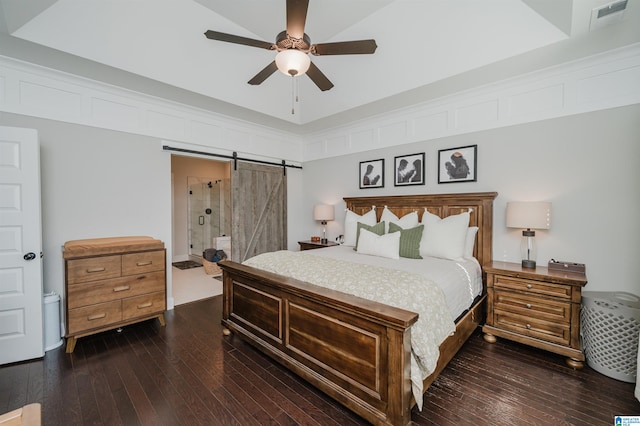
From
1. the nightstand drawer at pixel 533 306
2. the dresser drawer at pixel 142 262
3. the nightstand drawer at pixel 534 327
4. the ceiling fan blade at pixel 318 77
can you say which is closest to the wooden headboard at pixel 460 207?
the nightstand drawer at pixel 533 306

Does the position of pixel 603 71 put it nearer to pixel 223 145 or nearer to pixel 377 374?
pixel 377 374

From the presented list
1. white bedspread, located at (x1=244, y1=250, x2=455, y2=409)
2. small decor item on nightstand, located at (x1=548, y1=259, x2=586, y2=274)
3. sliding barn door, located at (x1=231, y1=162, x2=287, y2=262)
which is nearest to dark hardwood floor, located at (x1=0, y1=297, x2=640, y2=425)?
white bedspread, located at (x1=244, y1=250, x2=455, y2=409)

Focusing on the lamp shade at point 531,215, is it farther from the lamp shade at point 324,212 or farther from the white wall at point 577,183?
the lamp shade at point 324,212

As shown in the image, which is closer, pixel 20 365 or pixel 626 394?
pixel 626 394

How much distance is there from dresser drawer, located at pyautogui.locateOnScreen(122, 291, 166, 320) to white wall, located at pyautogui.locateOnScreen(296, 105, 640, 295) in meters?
3.88

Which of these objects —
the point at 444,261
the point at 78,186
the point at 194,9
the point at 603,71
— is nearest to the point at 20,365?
the point at 78,186

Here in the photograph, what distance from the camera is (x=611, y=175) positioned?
262 centimetres

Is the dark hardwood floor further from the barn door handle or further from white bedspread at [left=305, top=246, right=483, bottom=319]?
the barn door handle

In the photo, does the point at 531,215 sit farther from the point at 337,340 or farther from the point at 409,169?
the point at 337,340

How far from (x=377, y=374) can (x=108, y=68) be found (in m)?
3.76

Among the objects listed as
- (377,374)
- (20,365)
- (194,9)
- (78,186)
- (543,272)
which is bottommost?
(20,365)

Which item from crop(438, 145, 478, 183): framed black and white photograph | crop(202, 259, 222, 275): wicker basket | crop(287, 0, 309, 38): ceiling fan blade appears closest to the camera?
crop(287, 0, 309, 38): ceiling fan blade

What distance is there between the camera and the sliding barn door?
4676mm

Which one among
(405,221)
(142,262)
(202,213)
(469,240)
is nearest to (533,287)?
(469,240)
